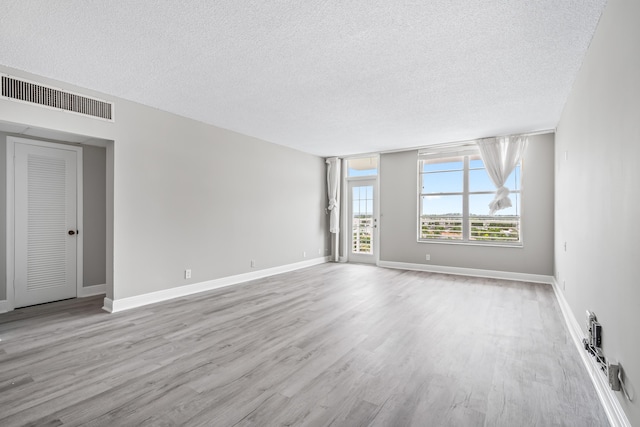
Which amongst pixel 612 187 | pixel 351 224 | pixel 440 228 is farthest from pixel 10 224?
pixel 440 228

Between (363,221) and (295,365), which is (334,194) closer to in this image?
(363,221)

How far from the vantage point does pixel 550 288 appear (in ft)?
16.5

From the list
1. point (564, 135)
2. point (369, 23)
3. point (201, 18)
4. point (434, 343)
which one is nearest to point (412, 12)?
point (369, 23)

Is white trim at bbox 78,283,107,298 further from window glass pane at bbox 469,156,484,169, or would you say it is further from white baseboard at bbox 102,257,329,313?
window glass pane at bbox 469,156,484,169

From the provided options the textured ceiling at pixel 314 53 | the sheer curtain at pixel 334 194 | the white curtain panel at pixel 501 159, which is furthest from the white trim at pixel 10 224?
the white curtain panel at pixel 501 159

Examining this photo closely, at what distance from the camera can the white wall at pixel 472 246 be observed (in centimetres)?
545

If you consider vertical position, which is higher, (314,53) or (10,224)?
(314,53)

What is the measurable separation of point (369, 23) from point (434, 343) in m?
2.82

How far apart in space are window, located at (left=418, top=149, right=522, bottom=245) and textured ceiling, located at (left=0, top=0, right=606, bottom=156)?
1691mm

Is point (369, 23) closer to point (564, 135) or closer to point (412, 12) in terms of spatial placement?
point (412, 12)

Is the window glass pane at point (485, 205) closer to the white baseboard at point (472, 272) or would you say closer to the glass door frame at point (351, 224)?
the white baseboard at point (472, 272)

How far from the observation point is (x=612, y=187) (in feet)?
6.29

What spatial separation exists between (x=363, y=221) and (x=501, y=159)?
3.28 meters

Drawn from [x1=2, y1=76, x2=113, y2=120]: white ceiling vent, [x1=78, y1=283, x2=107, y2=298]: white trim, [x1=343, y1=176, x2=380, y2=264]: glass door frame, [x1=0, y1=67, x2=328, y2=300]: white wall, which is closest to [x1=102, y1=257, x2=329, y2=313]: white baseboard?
[x1=0, y1=67, x2=328, y2=300]: white wall
